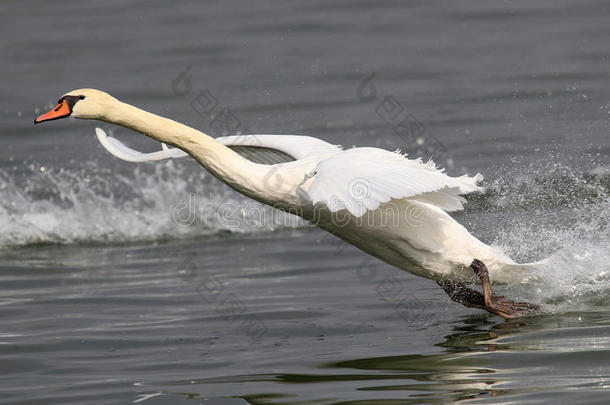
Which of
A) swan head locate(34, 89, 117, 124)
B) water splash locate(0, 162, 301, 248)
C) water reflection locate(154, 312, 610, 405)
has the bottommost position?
water reflection locate(154, 312, 610, 405)

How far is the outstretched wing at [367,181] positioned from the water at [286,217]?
3.16ft

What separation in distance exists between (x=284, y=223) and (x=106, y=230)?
1.94 metres

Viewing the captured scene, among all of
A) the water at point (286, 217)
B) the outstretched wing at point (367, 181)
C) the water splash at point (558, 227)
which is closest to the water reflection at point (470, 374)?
the water at point (286, 217)

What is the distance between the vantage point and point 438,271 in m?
7.64

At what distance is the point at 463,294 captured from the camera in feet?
25.5

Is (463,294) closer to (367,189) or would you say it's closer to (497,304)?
(497,304)

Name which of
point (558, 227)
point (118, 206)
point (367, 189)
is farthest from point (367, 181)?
point (118, 206)

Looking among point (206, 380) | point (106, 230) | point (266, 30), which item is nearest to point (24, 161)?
point (106, 230)

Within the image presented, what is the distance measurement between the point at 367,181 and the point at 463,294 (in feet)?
5.55

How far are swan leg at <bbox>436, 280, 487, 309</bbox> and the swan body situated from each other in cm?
8

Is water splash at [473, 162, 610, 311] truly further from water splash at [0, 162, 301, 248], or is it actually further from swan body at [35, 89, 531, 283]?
water splash at [0, 162, 301, 248]

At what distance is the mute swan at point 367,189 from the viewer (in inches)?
260

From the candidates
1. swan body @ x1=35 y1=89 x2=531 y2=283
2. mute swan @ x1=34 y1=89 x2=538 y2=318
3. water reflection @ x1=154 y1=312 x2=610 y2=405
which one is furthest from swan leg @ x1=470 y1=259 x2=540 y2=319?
water reflection @ x1=154 y1=312 x2=610 y2=405

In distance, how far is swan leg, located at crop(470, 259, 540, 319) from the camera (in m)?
7.47
